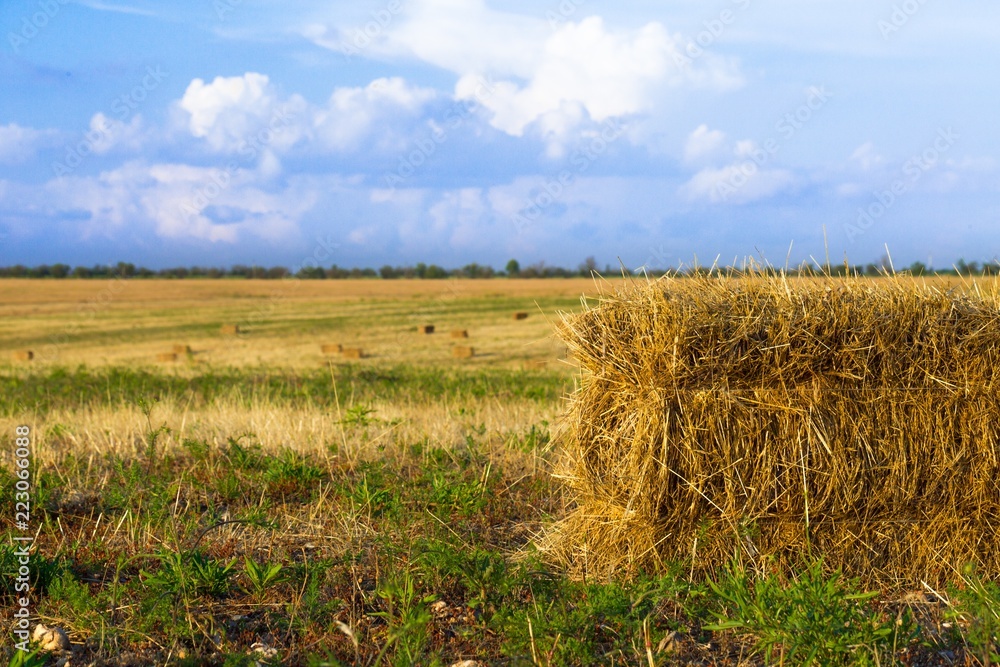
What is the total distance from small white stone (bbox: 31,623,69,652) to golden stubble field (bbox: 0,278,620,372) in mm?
2743

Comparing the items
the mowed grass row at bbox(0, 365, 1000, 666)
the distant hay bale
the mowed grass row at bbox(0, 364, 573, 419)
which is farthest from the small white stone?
the distant hay bale

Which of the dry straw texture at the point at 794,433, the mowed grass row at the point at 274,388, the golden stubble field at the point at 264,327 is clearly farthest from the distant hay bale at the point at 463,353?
the dry straw texture at the point at 794,433

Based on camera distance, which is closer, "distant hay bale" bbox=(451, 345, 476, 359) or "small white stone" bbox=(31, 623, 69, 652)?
"small white stone" bbox=(31, 623, 69, 652)

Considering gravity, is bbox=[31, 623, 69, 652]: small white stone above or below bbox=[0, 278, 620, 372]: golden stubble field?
above

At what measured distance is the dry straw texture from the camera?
3.99 metres

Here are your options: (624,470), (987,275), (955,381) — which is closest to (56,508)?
(624,470)

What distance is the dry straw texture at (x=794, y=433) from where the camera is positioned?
13.1 ft

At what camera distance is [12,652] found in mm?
3373

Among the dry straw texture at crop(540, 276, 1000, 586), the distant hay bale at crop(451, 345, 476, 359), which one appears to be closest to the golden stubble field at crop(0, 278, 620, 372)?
the distant hay bale at crop(451, 345, 476, 359)

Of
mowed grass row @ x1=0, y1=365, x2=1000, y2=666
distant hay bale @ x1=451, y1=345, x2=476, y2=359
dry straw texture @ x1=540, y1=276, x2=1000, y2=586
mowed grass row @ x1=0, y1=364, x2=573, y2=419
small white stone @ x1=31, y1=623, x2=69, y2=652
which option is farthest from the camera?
distant hay bale @ x1=451, y1=345, x2=476, y2=359

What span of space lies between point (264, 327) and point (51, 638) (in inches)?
1343

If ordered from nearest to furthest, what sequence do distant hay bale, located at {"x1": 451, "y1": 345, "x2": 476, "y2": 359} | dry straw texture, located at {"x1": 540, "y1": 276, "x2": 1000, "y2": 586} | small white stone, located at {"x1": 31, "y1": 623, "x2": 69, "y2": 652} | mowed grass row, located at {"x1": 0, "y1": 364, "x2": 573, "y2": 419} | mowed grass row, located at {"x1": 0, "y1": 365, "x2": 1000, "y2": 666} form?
mowed grass row, located at {"x1": 0, "y1": 365, "x2": 1000, "y2": 666}, small white stone, located at {"x1": 31, "y1": 623, "x2": 69, "y2": 652}, dry straw texture, located at {"x1": 540, "y1": 276, "x2": 1000, "y2": 586}, mowed grass row, located at {"x1": 0, "y1": 364, "x2": 573, "y2": 419}, distant hay bale, located at {"x1": 451, "y1": 345, "x2": 476, "y2": 359}

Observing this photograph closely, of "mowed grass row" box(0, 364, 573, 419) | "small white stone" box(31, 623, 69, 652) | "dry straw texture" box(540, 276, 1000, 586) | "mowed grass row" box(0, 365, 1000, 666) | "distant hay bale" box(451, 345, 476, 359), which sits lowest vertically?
"distant hay bale" box(451, 345, 476, 359)

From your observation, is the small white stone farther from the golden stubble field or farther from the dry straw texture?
the golden stubble field
